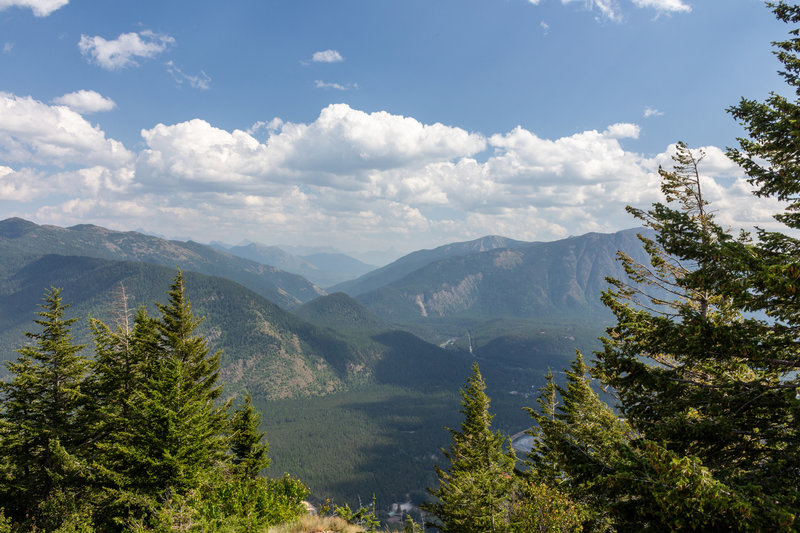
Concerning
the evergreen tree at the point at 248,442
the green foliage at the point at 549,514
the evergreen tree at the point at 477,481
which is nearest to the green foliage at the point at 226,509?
the evergreen tree at the point at 477,481

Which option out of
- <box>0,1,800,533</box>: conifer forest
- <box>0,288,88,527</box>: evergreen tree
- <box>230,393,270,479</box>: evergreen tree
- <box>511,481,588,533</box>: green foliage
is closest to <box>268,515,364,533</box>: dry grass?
<box>0,1,800,533</box>: conifer forest

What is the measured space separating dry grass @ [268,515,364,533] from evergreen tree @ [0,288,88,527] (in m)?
17.2

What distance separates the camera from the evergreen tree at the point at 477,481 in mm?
16016

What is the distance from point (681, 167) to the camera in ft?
48.3

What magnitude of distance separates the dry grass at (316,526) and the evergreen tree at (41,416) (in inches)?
678

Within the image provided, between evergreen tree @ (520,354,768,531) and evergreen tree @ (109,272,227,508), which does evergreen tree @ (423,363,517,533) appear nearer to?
evergreen tree @ (520,354,768,531)

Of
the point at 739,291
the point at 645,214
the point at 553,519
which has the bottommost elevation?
the point at 553,519

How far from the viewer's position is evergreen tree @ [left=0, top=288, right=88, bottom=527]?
20969 millimetres

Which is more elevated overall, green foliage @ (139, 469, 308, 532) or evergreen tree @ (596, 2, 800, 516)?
evergreen tree @ (596, 2, 800, 516)

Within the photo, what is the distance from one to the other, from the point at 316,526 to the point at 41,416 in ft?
68.8

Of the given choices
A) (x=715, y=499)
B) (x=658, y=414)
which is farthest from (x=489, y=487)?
(x=715, y=499)

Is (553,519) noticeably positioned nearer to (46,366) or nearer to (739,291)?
(739,291)

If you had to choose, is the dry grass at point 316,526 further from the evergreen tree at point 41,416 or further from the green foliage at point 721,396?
the evergreen tree at point 41,416

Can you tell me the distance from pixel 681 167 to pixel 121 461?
97.7 ft
